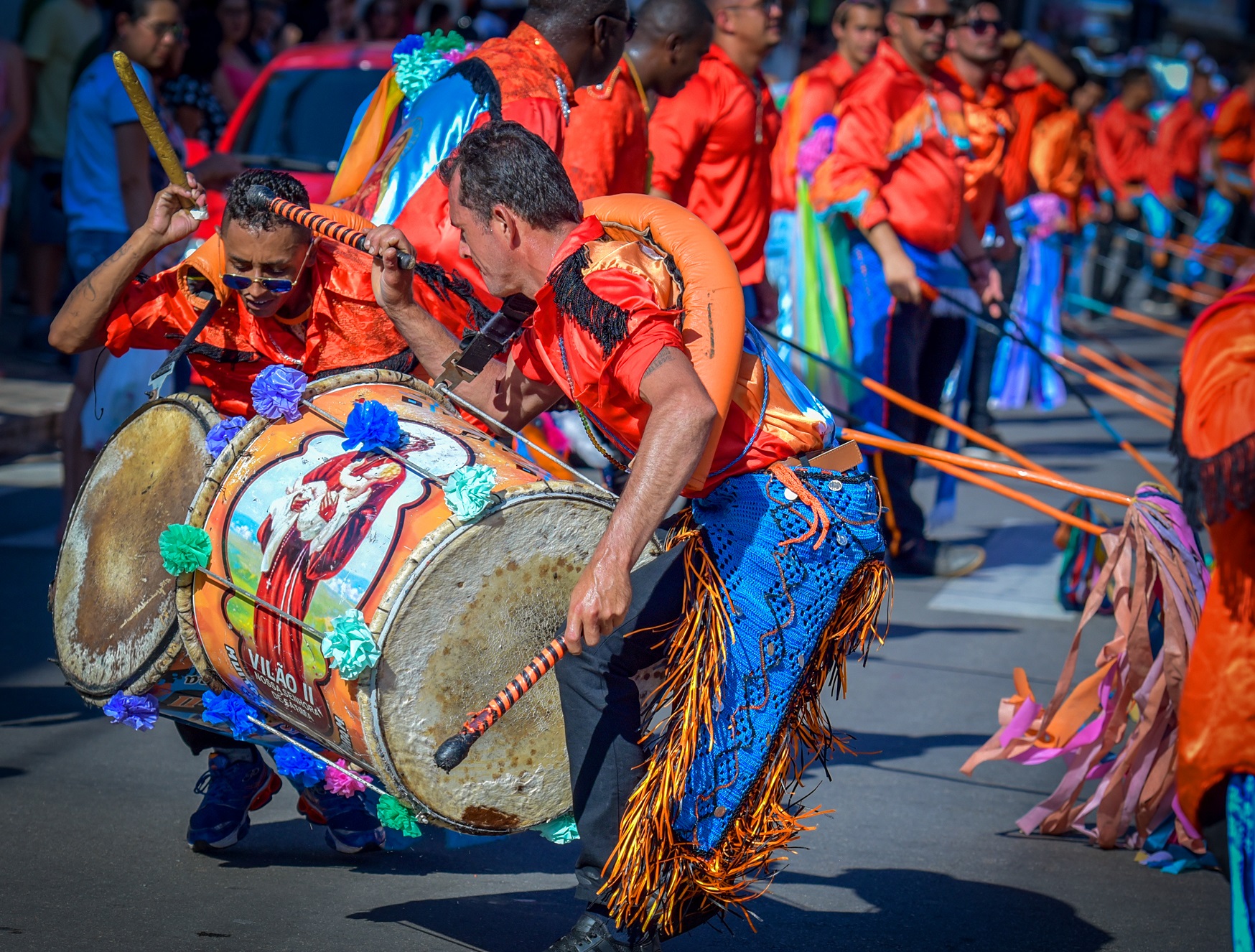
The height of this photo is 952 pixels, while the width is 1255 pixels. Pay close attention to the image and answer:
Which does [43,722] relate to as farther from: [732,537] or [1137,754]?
[1137,754]

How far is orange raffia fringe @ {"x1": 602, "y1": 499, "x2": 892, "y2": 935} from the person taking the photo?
2717 millimetres

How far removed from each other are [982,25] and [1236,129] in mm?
13147

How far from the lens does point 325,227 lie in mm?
3219

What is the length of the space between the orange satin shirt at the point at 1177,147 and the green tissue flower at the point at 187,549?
16556 millimetres

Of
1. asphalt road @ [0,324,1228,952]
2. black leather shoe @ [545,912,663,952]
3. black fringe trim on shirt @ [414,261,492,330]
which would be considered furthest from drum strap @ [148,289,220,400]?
black leather shoe @ [545,912,663,952]

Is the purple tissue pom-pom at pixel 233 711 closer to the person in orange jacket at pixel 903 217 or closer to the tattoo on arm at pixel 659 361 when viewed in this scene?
the tattoo on arm at pixel 659 361

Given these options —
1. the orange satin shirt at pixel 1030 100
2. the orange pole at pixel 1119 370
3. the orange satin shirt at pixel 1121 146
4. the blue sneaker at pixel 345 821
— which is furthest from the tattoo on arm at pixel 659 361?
the orange satin shirt at pixel 1121 146

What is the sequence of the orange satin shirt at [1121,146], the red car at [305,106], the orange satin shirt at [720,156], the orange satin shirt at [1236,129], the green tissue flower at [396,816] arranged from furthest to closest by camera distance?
the orange satin shirt at [1236,129] < the orange satin shirt at [1121,146] < the red car at [305,106] < the orange satin shirt at [720,156] < the green tissue flower at [396,816]

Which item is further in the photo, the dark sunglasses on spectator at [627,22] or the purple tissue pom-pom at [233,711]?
the dark sunglasses on spectator at [627,22]

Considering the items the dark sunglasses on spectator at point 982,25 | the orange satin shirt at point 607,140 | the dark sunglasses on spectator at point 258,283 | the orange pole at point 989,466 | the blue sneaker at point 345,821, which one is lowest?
the blue sneaker at point 345,821

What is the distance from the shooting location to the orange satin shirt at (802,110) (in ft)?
26.6

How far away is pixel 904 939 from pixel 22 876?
6.47ft

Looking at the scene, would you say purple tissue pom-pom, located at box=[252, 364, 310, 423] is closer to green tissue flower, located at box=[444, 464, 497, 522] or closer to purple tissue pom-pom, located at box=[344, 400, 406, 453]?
purple tissue pom-pom, located at box=[344, 400, 406, 453]

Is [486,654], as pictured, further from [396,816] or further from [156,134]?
[156,134]
